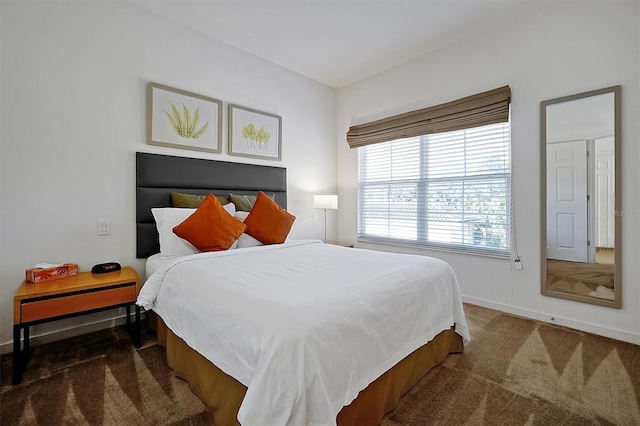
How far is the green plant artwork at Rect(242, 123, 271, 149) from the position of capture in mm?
3410

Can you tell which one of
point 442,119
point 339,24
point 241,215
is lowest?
point 241,215

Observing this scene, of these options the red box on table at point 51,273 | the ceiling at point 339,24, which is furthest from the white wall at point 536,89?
the red box on table at point 51,273

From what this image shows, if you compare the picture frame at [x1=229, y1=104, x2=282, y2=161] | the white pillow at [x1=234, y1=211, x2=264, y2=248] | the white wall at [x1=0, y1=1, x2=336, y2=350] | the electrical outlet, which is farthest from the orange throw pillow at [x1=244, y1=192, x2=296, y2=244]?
the electrical outlet

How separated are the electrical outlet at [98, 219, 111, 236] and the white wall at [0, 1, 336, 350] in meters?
0.03

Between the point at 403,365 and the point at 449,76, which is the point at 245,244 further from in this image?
the point at 449,76

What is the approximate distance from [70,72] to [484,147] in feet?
12.8

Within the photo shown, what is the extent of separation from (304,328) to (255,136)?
2.85 meters

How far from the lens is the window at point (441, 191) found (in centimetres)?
302

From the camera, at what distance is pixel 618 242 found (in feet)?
7.71

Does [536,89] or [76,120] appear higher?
[536,89]

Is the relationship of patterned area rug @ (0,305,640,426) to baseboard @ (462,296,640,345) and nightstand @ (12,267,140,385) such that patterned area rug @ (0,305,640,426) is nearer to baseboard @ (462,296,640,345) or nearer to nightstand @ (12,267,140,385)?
baseboard @ (462,296,640,345)

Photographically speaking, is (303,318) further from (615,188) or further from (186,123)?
(615,188)

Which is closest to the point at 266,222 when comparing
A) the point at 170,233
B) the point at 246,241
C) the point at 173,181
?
the point at 246,241

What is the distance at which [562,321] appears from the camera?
2607 mm
